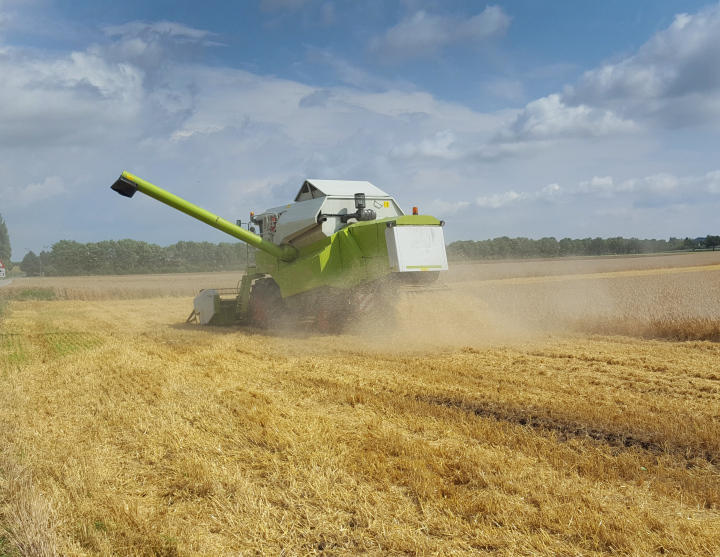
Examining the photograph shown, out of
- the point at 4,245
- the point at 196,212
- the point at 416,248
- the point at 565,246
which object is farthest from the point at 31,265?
the point at 416,248

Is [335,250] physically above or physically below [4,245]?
below

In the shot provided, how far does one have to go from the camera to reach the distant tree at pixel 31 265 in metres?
67.1

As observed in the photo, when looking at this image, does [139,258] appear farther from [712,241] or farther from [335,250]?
[712,241]

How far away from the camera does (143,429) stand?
550 cm

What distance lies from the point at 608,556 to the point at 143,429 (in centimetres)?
422

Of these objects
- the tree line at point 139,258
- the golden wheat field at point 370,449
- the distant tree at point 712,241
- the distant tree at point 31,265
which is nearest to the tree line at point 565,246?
the distant tree at point 712,241

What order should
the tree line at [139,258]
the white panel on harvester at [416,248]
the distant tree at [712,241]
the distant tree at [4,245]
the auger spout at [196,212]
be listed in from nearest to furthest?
the white panel on harvester at [416,248] → the auger spout at [196,212] → the distant tree at [712,241] → the tree line at [139,258] → the distant tree at [4,245]

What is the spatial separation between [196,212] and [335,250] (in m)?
3.39

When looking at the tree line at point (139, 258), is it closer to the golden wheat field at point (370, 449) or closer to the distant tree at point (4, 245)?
the distant tree at point (4, 245)

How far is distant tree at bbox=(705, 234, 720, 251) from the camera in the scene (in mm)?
44656

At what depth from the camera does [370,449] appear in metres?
4.68

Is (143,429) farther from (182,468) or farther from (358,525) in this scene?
(358,525)

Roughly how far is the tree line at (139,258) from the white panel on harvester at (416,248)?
45474 mm

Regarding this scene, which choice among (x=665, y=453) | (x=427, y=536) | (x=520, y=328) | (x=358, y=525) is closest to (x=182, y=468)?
(x=358, y=525)
